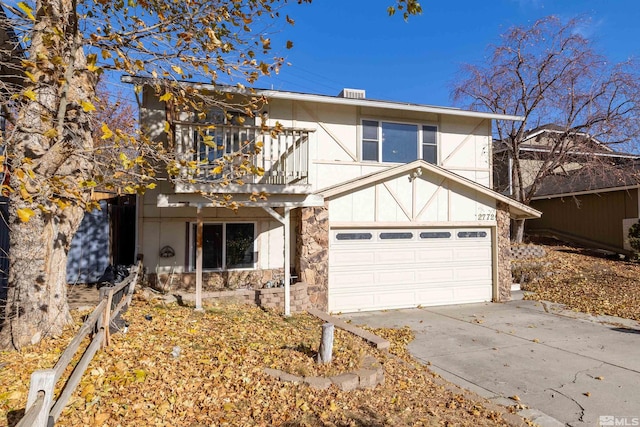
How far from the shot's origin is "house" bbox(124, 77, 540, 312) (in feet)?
30.5

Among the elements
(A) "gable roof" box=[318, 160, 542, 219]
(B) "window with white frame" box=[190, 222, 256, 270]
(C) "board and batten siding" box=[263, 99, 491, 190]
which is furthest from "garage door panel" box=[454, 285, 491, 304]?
(B) "window with white frame" box=[190, 222, 256, 270]

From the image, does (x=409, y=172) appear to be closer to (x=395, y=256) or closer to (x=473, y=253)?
(x=395, y=256)

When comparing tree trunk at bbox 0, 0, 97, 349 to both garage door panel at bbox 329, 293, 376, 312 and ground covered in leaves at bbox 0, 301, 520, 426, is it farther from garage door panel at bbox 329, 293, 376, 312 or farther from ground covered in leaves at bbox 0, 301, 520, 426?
garage door panel at bbox 329, 293, 376, 312

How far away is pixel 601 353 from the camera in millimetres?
6707

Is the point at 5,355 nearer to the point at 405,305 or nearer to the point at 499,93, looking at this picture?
the point at 405,305

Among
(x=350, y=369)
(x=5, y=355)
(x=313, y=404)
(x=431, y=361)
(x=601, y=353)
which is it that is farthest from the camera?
(x=601, y=353)

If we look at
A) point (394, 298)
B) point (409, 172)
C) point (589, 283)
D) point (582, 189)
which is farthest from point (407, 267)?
point (582, 189)

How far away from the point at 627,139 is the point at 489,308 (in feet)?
33.2

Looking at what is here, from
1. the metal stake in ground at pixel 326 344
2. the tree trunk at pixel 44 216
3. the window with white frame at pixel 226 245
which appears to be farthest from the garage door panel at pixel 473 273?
the tree trunk at pixel 44 216

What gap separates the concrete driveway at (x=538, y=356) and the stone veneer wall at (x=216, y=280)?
245 centimetres

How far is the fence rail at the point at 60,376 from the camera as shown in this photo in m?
2.50

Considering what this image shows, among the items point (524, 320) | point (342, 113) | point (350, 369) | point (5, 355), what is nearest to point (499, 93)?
point (342, 113)

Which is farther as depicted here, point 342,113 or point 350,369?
point 342,113

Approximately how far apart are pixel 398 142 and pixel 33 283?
8953 mm
